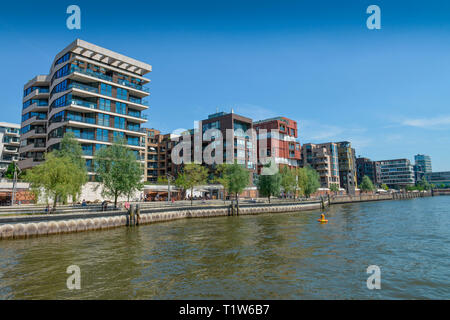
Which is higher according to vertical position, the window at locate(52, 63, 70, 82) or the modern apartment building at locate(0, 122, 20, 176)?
the window at locate(52, 63, 70, 82)

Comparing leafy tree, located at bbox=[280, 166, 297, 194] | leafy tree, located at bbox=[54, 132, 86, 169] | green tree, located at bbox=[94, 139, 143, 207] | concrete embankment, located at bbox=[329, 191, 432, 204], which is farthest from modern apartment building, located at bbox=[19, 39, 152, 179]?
concrete embankment, located at bbox=[329, 191, 432, 204]

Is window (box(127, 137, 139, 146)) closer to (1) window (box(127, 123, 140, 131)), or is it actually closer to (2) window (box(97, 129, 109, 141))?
(1) window (box(127, 123, 140, 131))

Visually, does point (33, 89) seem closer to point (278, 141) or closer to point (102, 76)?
point (102, 76)

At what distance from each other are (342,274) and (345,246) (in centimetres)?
787

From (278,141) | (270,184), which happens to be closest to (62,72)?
(270,184)

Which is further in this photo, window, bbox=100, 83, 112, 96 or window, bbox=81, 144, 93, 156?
window, bbox=100, 83, 112, 96

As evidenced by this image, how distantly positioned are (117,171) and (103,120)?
83.8 feet

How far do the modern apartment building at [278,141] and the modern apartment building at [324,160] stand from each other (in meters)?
30.0

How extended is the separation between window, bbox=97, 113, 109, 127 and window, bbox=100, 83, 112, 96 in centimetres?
491

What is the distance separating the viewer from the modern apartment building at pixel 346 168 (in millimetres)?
144500

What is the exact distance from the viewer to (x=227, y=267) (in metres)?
15.3

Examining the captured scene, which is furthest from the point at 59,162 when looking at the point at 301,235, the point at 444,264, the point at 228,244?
the point at 444,264

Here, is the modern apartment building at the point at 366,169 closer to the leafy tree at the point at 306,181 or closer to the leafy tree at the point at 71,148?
the leafy tree at the point at 306,181

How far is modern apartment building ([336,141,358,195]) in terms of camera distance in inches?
5689
